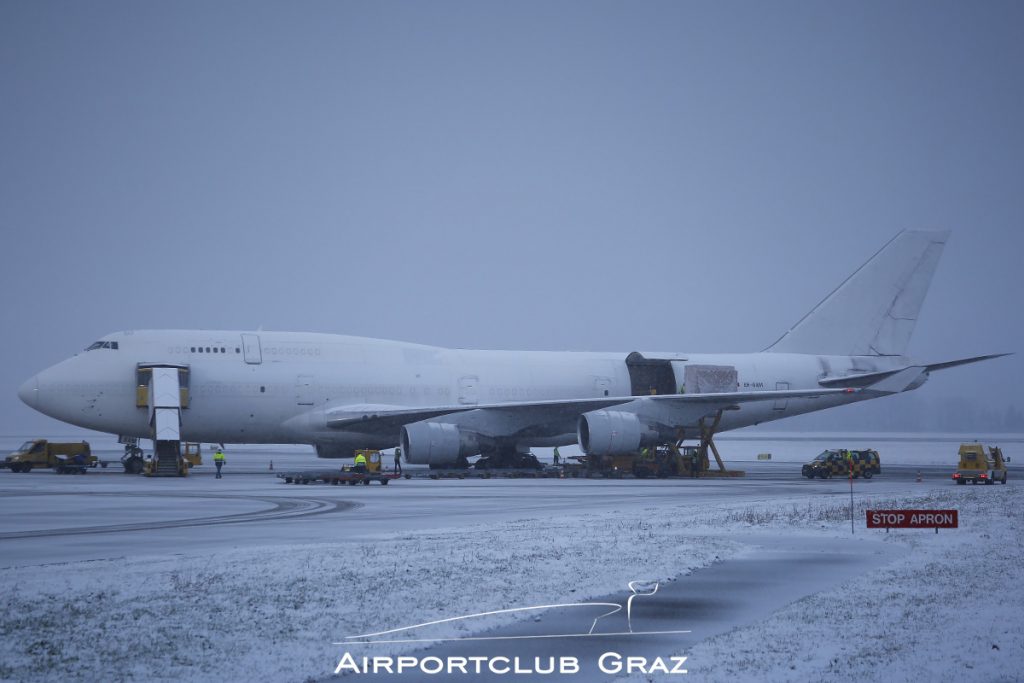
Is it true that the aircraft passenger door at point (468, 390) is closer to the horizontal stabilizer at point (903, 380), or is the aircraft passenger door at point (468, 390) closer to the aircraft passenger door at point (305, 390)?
the aircraft passenger door at point (305, 390)

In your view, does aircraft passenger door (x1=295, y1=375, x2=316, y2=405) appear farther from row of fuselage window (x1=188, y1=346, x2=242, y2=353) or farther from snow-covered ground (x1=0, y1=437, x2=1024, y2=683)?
snow-covered ground (x1=0, y1=437, x2=1024, y2=683)

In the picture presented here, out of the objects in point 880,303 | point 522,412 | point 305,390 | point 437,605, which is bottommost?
point 437,605

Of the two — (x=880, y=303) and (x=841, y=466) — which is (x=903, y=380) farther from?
(x=841, y=466)

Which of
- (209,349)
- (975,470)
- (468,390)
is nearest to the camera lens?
(975,470)

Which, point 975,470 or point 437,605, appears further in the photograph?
point 975,470

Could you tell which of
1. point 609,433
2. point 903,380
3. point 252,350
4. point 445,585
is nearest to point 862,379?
point 903,380

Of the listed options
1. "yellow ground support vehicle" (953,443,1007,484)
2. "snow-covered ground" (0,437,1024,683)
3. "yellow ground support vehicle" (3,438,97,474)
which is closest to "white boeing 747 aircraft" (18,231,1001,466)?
"yellow ground support vehicle" (3,438,97,474)

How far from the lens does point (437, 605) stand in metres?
10.1

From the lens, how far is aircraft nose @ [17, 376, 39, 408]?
37719 mm

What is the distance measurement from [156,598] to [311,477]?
2222 cm

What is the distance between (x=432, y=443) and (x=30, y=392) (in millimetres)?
14409

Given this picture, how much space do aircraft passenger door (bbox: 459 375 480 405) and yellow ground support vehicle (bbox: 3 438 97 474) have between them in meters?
14.5

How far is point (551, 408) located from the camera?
40219mm

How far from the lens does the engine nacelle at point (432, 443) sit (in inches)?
1480
